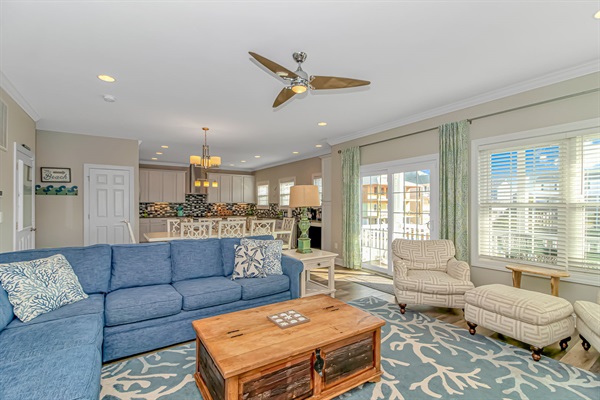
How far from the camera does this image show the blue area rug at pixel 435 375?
76.3 inches

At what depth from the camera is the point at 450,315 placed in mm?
3344

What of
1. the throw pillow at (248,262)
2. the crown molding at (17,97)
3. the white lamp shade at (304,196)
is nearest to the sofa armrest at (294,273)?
the throw pillow at (248,262)

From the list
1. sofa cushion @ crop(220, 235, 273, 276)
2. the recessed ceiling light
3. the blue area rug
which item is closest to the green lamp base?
sofa cushion @ crop(220, 235, 273, 276)

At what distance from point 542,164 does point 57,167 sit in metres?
7.60

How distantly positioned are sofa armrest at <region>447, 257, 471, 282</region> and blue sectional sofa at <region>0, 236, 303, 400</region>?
188cm

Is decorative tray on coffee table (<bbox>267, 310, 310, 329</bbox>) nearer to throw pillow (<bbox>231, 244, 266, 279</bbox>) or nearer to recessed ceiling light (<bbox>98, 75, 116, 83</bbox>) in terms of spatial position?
throw pillow (<bbox>231, 244, 266, 279</bbox>)

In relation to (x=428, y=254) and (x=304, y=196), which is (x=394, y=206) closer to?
(x=428, y=254)

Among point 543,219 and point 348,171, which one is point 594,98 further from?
point 348,171

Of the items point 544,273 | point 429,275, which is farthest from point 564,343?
point 429,275

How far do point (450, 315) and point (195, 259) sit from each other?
9.96ft

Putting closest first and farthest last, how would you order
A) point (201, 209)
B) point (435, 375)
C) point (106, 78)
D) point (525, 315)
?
1. point (435, 375)
2. point (525, 315)
3. point (106, 78)
4. point (201, 209)

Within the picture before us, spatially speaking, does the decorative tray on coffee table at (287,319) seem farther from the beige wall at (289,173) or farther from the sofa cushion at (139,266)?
the beige wall at (289,173)

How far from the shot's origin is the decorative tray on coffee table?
1.97 meters

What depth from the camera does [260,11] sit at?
2035 millimetres
